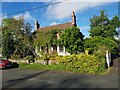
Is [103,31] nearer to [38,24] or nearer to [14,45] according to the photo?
[38,24]

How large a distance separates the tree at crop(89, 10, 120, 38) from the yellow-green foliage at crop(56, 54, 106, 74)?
2005 centimetres

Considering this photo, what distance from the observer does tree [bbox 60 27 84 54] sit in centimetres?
2459

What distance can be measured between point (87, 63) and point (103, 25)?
2418cm

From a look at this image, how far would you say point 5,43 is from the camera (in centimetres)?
2762

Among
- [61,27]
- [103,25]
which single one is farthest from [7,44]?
[103,25]

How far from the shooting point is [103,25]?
39.7 meters

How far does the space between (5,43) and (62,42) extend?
A: 911 centimetres

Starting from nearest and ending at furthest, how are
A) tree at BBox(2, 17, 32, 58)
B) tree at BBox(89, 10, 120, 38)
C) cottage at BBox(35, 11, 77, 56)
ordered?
1. tree at BBox(2, 17, 32, 58)
2. cottage at BBox(35, 11, 77, 56)
3. tree at BBox(89, 10, 120, 38)

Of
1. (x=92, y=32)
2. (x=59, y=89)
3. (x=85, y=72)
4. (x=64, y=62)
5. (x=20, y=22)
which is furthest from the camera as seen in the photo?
(x=92, y=32)

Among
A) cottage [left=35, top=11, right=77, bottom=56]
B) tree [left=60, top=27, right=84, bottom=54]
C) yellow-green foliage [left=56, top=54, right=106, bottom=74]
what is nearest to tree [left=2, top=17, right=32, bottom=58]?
cottage [left=35, top=11, right=77, bottom=56]

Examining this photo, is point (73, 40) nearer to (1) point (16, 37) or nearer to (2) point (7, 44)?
(1) point (16, 37)

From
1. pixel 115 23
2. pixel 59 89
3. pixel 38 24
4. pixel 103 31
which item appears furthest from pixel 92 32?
pixel 59 89

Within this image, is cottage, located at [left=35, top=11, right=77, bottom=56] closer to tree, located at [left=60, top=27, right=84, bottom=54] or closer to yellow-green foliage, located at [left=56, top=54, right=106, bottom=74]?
tree, located at [left=60, top=27, right=84, bottom=54]

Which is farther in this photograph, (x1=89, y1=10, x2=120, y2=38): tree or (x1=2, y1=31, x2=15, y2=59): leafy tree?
(x1=89, y1=10, x2=120, y2=38): tree
